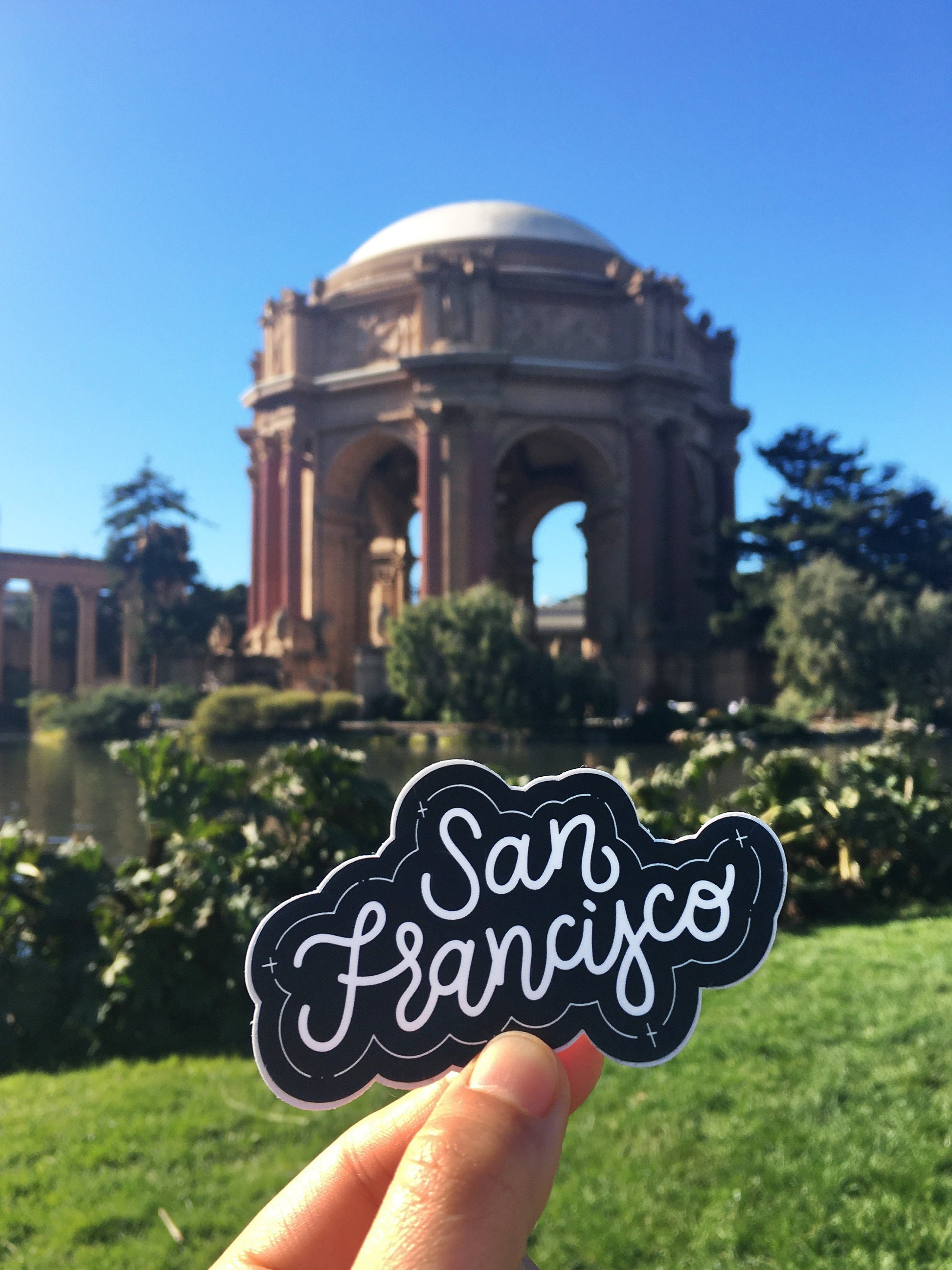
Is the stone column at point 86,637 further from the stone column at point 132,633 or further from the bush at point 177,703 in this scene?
the bush at point 177,703

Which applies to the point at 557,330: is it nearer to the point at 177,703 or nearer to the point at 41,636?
the point at 177,703

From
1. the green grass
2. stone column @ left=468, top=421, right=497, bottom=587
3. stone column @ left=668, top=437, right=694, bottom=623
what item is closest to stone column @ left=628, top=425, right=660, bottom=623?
stone column @ left=668, top=437, right=694, bottom=623

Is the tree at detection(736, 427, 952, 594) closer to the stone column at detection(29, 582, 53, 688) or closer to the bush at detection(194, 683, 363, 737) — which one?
the bush at detection(194, 683, 363, 737)

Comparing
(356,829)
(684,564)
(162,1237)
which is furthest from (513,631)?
(162,1237)

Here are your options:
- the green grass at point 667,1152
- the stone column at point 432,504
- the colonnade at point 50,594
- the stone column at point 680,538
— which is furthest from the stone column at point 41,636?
the green grass at point 667,1152

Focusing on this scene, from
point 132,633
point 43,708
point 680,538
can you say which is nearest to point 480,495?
point 680,538

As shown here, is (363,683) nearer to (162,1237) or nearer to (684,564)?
(684,564)
